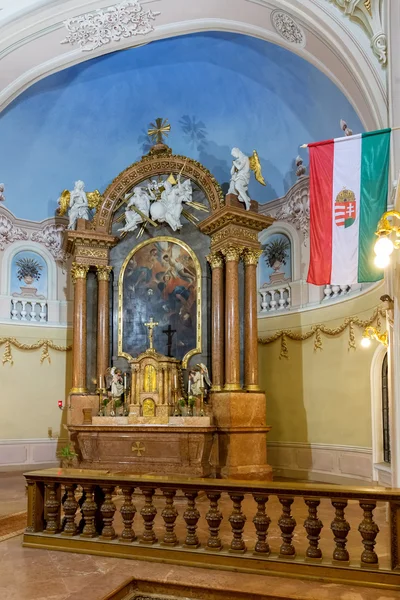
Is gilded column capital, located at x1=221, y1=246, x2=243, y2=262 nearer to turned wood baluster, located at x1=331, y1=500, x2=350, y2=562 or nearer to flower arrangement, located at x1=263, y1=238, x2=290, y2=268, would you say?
flower arrangement, located at x1=263, y1=238, x2=290, y2=268

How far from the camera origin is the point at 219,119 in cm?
1419

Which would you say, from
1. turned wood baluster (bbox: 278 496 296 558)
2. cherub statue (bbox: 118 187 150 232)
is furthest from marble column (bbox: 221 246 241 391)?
turned wood baluster (bbox: 278 496 296 558)

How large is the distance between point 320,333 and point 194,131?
5.93 metres

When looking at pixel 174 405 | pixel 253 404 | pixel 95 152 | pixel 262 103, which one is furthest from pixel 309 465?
pixel 95 152

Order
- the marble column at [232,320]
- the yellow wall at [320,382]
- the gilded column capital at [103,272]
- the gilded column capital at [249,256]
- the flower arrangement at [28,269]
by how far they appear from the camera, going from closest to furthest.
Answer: the yellow wall at [320,382]
the marble column at [232,320]
the gilded column capital at [249,256]
the gilded column capital at [103,272]
the flower arrangement at [28,269]

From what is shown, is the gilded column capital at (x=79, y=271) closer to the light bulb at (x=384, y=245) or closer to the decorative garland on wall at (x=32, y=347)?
the decorative garland on wall at (x=32, y=347)

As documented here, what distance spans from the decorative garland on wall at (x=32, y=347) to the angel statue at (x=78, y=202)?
3.16m

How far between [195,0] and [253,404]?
26.3 feet

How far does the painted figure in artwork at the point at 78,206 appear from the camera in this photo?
1359 cm

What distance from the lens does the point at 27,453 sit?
14359 mm

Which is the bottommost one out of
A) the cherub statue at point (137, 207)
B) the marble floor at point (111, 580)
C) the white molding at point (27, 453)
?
the white molding at point (27, 453)

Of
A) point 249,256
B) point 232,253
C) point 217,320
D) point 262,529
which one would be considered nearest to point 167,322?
point 217,320

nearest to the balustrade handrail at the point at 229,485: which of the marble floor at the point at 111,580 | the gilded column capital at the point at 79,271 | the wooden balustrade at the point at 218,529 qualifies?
the wooden balustrade at the point at 218,529

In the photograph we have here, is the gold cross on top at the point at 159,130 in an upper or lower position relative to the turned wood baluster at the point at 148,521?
upper
